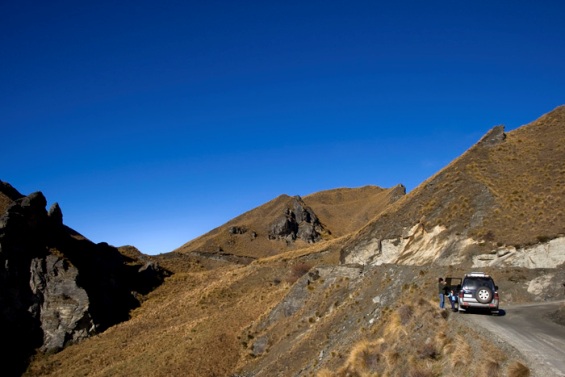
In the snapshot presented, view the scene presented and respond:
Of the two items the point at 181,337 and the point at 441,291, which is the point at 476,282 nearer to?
the point at 441,291

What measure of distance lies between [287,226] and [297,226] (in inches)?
160

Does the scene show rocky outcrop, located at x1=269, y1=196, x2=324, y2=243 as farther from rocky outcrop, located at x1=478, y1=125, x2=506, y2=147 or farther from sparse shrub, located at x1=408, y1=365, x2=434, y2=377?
sparse shrub, located at x1=408, y1=365, x2=434, y2=377

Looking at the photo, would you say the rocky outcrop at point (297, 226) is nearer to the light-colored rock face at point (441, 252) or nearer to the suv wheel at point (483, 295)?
the light-colored rock face at point (441, 252)

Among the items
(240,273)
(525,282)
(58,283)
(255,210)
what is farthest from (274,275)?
(255,210)

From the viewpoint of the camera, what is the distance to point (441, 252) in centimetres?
3434

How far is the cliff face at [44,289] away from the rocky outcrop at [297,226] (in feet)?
206

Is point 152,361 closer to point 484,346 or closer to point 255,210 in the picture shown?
point 484,346

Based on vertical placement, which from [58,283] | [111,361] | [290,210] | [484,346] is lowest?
[111,361]

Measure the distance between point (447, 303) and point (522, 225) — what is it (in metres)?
15.5

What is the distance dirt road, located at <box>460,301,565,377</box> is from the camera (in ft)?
37.7

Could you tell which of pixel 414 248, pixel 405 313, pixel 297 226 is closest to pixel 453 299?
pixel 405 313

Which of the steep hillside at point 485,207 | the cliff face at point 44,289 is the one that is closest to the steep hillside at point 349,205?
the steep hillside at point 485,207

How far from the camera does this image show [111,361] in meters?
38.7

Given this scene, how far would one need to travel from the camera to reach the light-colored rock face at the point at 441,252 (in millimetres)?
27812
